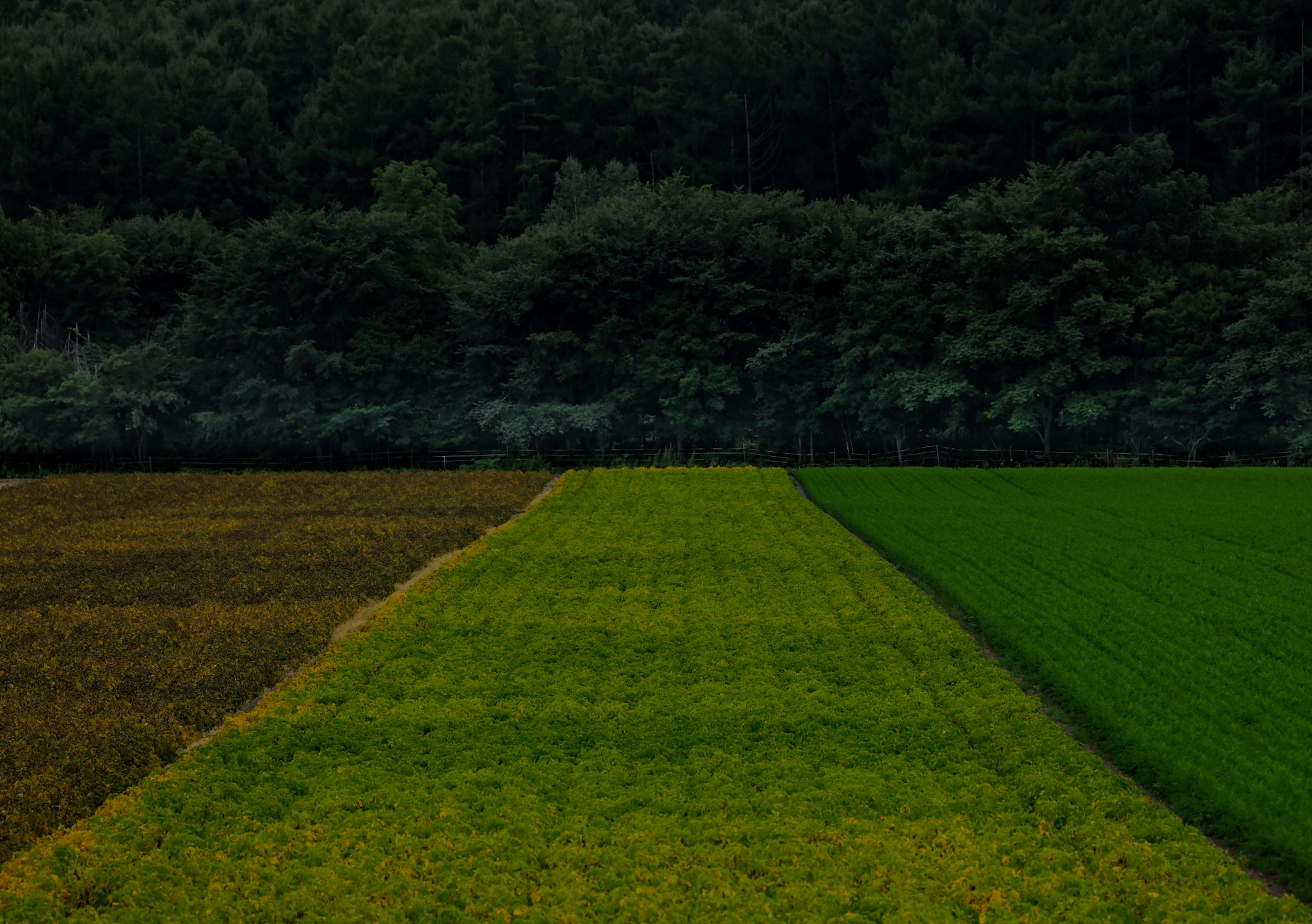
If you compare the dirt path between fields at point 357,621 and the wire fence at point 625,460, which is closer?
the dirt path between fields at point 357,621

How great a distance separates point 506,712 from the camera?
1090 cm

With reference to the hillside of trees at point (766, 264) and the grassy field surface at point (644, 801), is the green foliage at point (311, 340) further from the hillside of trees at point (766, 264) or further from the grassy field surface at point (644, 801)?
the grassy field surface at point (644, 801)

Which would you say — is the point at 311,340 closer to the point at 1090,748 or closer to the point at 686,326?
the point at 686,326

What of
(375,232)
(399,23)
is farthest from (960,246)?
(399,23)

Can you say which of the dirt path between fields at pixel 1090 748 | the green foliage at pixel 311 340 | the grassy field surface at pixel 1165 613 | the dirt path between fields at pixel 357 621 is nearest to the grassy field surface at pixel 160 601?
the dirt path between fields at pixel 357 621

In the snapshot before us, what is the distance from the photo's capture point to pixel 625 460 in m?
47.3

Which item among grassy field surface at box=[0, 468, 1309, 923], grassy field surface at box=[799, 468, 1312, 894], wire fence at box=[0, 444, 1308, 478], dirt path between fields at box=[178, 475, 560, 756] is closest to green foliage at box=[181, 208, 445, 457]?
wire fence at box=[0, 444, 1308, 478]

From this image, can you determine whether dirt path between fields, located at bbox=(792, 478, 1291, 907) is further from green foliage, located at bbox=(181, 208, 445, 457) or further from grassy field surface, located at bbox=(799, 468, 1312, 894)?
green foliage, located at bbox=(181, 208, 445, 457)

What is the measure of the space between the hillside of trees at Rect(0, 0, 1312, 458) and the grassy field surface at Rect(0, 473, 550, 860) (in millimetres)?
17261

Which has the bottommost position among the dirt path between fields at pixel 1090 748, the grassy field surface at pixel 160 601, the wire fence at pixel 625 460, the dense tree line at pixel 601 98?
the dirt path between fields at pixel 1090 748

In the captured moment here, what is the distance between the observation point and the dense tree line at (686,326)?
45406mm

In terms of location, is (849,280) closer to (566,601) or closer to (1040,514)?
(1040,514)

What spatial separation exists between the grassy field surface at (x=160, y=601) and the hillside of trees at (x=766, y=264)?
17261 mm

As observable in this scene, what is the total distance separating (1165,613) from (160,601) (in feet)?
54.0
